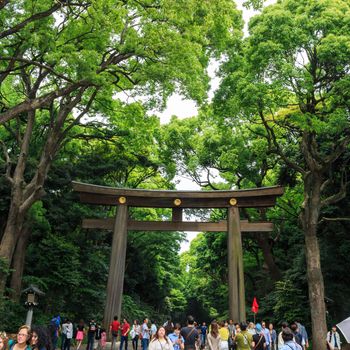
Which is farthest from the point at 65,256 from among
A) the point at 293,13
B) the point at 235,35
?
the point at 293,13

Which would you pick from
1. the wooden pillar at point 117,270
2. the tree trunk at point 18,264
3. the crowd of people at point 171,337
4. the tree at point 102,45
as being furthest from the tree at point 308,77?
the tree trunk at point 18,264

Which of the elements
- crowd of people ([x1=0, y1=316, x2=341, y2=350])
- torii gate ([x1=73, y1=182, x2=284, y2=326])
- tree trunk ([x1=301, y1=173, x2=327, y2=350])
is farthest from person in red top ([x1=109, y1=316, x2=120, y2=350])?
tree trunk ([x1=301, y1=173, x2=327, y2=350])

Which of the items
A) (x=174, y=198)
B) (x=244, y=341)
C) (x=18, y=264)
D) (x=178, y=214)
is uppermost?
(x=174, y=198)

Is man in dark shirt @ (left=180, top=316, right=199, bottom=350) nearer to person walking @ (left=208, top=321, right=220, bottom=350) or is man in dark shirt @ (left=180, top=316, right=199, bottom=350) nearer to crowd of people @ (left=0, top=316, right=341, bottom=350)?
crowd of people @ (left=0, top=316, right=341, bottom=350)

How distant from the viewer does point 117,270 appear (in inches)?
568

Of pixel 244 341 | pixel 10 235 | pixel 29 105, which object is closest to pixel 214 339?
pixel 244 341

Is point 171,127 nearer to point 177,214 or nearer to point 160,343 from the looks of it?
point 177,214

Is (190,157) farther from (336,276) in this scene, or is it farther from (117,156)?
(336,276)

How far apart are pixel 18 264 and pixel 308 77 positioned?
543 inches

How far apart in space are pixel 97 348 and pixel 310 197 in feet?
31.3

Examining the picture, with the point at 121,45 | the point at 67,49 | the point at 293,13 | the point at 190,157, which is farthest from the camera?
the point at 190,157

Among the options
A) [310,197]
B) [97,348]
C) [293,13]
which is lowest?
[97,348]

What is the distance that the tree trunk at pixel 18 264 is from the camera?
621 inches

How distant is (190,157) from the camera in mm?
22391
